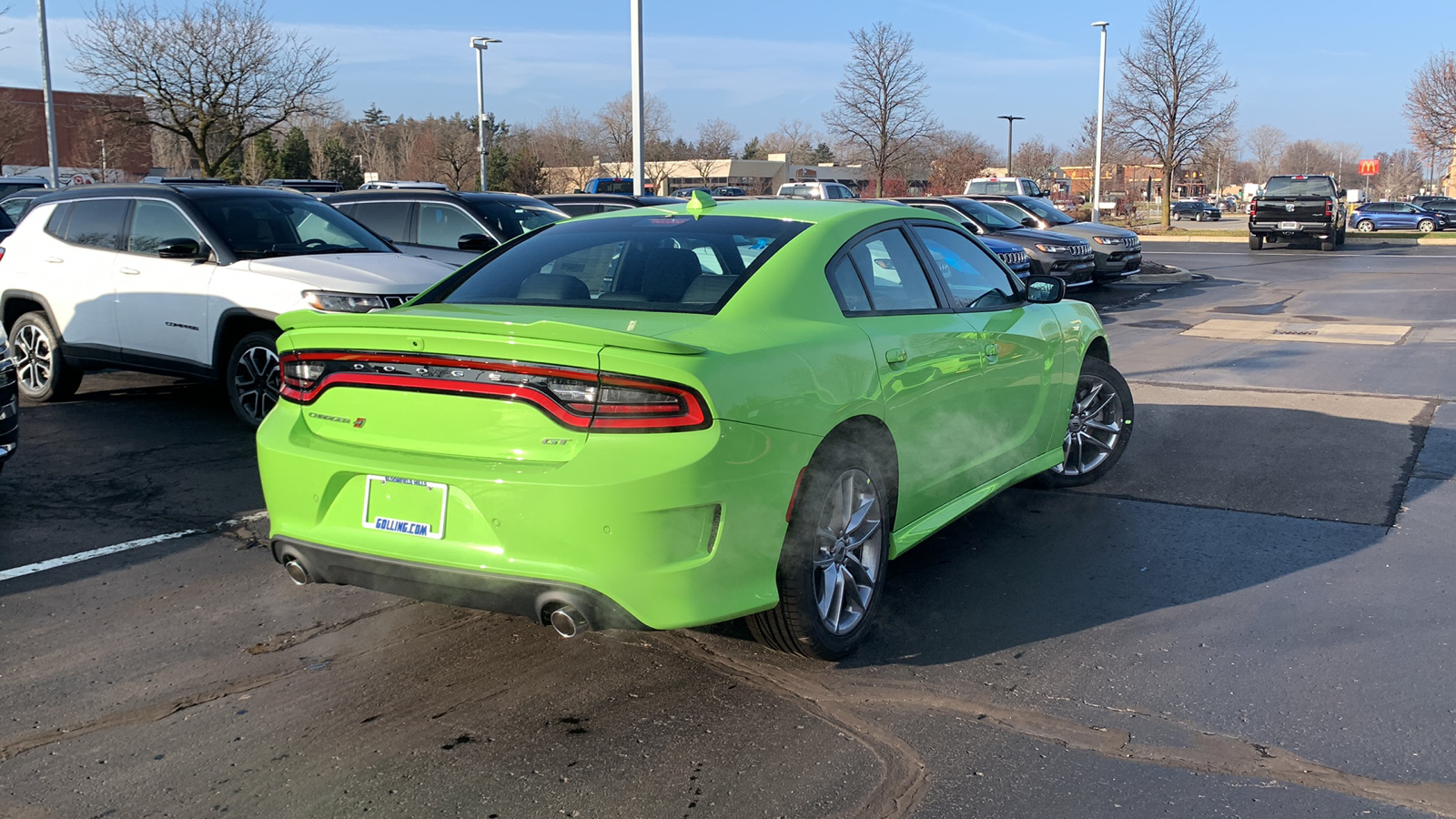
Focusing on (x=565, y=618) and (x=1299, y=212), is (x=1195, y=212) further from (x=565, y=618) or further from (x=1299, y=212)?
(x=565, y=618)

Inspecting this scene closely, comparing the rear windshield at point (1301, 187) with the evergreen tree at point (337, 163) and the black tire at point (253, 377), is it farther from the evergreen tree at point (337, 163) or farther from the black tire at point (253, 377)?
the evergreen tree at point (337, 163)

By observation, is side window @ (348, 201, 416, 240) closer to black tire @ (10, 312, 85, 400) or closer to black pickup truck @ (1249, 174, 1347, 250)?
black tire @ (10, 312, 85, 400)

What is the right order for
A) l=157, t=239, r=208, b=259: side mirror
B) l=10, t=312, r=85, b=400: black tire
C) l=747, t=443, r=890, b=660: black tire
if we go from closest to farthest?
l=747, t=443, r=890, b=660: black tire < l=157, t=239, r=208, b=259: side mirror < l=10, t=312, r=85, b=400: black tire

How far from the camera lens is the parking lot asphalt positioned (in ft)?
10.6

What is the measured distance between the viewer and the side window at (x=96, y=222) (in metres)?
8.81

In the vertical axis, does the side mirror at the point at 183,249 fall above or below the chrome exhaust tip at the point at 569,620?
above

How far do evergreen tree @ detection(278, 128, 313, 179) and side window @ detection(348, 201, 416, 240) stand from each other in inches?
1841

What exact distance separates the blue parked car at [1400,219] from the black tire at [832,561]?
47.8 meters

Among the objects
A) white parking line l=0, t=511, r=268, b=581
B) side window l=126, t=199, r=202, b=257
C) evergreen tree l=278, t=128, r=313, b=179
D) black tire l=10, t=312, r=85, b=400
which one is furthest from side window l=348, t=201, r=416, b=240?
evergreen tree l=278, t=128, r=313, b=179

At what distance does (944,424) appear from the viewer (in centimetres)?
475

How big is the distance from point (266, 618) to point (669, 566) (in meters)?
2.06

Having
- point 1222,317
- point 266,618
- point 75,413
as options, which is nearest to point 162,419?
point 75,413

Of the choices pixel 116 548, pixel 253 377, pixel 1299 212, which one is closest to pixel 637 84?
pixel 253 377

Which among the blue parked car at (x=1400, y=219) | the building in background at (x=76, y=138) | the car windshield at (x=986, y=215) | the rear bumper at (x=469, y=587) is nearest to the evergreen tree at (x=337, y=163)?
the building in background at (x=76, y=138)
